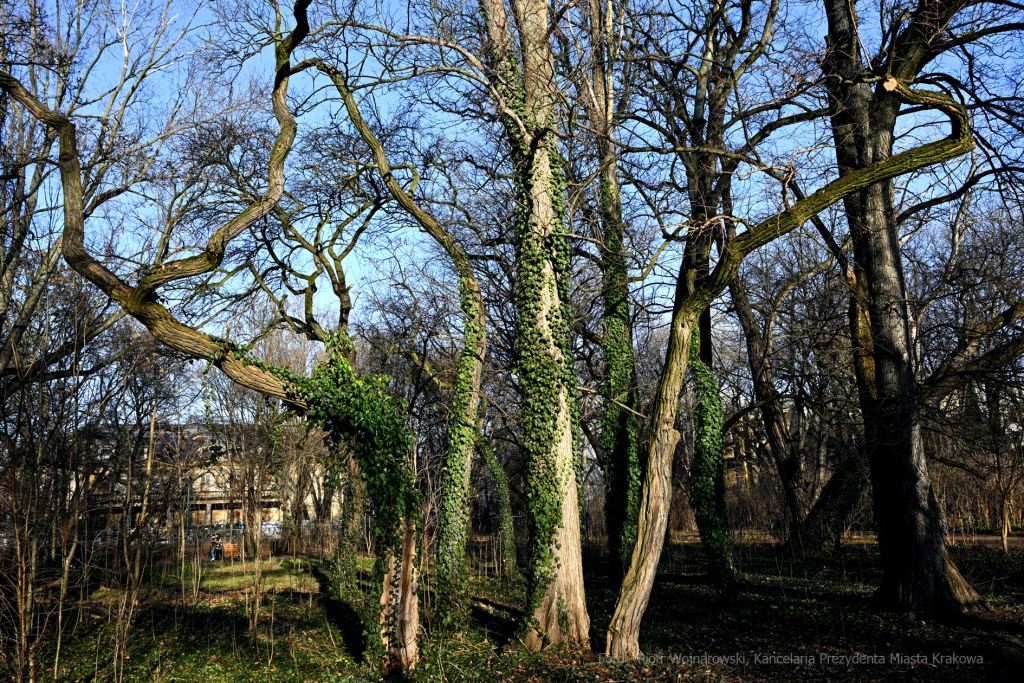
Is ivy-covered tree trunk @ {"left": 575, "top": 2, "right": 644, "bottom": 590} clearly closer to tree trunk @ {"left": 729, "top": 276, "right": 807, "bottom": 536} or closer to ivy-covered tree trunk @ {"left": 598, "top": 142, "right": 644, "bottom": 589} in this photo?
ivy-covered tree trunk @ {"left": 598, "top": 142, "right": 644, "bottom": 589}

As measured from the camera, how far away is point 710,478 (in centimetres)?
1110

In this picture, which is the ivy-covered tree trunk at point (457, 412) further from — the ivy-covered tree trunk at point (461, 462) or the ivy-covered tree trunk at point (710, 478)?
the ivy-covered tree trunk at point (710, 478)

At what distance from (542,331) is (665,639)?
410 centimetres

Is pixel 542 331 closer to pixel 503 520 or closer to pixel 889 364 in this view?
pixel 889 364

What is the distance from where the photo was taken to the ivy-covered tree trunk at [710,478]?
1041cm

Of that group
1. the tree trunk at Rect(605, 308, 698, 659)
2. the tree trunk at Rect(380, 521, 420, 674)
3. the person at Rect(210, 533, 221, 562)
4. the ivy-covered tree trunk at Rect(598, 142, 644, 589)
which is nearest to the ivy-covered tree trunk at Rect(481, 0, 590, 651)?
the tree trunk at Rect(605, 308, 698, 659)

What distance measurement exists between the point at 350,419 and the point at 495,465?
23.8ft

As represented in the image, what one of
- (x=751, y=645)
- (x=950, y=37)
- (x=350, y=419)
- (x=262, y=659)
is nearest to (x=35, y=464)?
(x=350, y=419)

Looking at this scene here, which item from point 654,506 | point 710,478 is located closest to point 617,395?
point 710,478

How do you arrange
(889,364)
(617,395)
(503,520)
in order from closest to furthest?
(889,364)
(617,395)
(503,520)

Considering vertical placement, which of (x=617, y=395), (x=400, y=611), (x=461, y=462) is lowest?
(x=400, y=611)

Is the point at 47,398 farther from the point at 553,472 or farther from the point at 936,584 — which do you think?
the point at 936,584

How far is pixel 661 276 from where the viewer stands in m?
11.8

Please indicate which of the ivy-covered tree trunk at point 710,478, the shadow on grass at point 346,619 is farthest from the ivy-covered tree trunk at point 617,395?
the shadow on grass at point 346,619
